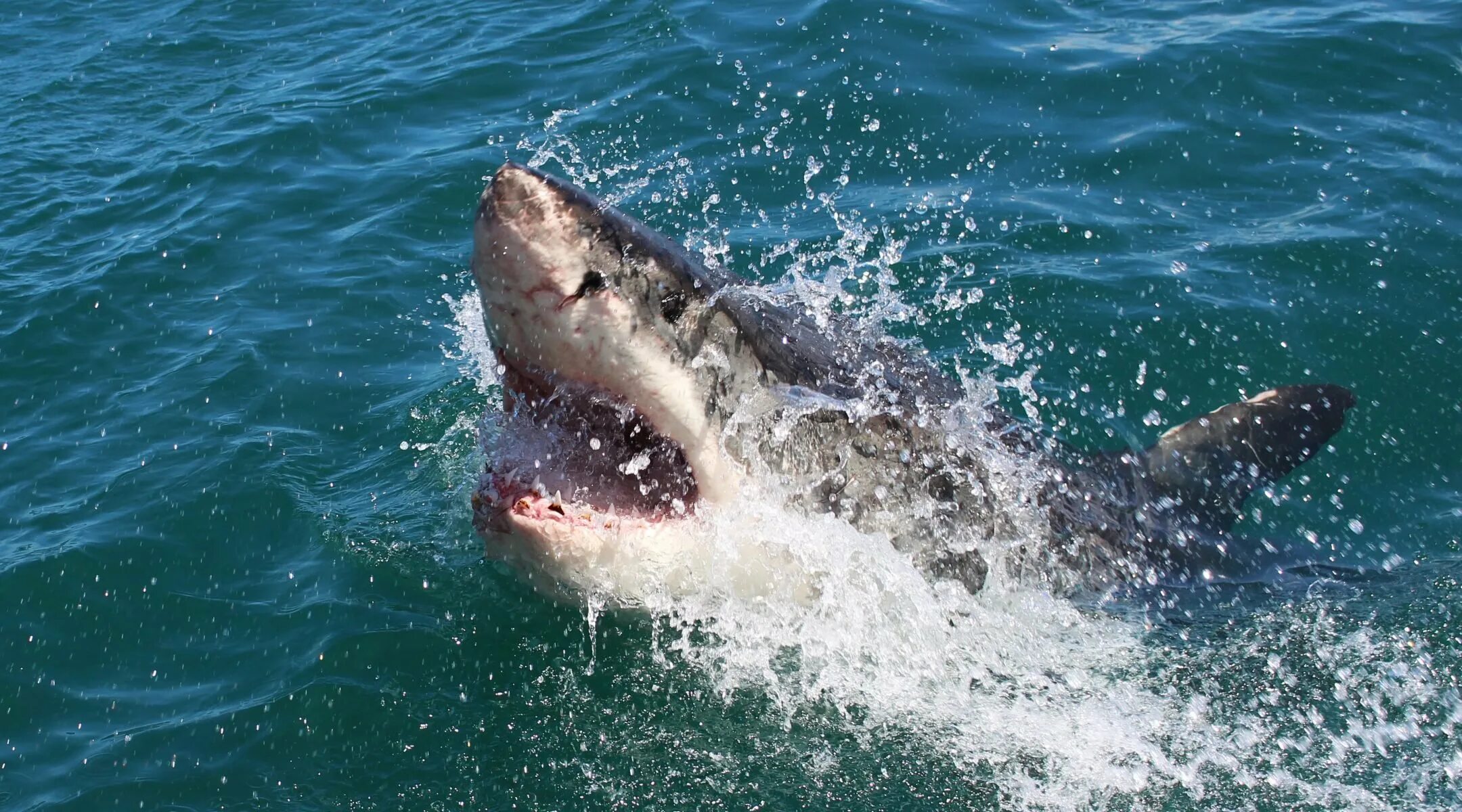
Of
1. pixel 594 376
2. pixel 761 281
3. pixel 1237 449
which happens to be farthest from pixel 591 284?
pixel 761 281

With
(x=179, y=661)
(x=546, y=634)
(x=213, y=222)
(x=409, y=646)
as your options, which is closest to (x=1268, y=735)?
(x=546, y=634)

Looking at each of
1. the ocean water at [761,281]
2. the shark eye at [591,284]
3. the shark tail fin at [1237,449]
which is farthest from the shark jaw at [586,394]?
the shark tail fin at [1237,449]

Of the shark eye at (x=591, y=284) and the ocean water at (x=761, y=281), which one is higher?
the shark eye at (x=591, y=284)

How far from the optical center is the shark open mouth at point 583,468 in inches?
143

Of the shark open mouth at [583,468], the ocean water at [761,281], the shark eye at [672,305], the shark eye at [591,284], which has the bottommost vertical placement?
the ocean water at [761,281]

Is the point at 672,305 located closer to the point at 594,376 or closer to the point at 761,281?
the point at 594,376

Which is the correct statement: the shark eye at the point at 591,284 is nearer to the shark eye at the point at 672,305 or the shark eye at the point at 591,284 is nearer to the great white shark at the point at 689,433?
the great white shark at the point at 689,433

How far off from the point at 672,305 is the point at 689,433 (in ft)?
1.18

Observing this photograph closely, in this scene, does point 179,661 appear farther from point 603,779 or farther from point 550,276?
point 550,276

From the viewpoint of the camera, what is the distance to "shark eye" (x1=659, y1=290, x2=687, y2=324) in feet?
11.9

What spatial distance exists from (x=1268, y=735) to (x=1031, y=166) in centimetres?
483

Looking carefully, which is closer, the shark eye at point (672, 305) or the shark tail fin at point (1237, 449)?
the shark eye at point (672, 305)

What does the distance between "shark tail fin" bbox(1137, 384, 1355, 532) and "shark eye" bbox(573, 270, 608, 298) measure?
92.1 inches

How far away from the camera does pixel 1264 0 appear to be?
9.95 m
